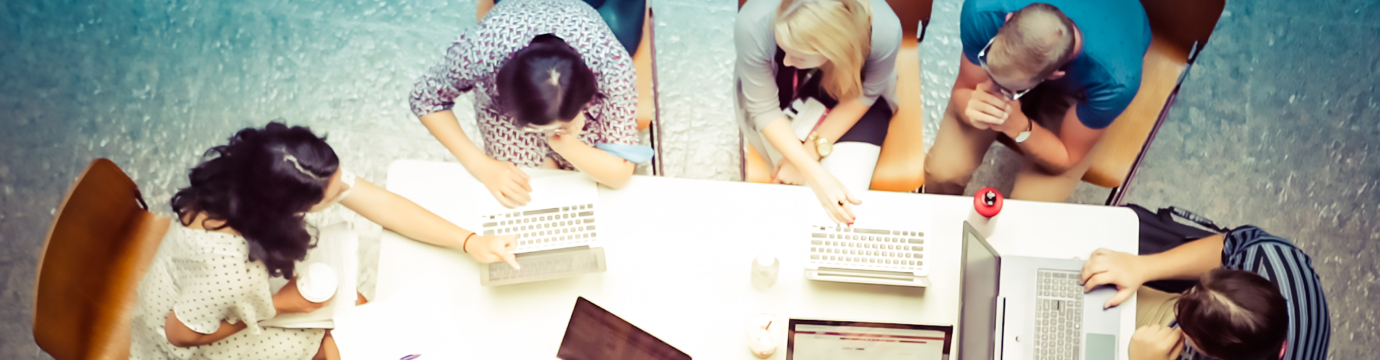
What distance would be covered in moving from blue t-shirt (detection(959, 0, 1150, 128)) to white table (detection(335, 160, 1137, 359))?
23 centimetres

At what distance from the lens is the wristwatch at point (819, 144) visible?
175cm

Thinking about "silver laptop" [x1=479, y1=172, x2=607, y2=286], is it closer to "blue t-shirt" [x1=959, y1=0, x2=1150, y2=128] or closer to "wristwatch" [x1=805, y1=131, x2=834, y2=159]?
"wristwatch" [x1=805, y1=131, x2=834, y2=159]

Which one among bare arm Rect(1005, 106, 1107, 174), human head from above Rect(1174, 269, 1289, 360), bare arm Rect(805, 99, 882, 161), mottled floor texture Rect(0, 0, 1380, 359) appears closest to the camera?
human head from above Rect(1174, 269, 1289, 360)

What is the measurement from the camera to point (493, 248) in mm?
1440

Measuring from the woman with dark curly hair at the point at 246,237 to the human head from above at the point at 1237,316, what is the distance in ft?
4.13

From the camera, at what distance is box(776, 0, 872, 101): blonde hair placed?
143cm

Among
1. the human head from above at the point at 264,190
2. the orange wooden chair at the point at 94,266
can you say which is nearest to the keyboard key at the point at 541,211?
the human head from above at the point at 264,190

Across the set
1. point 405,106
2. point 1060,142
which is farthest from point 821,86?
point 405,106

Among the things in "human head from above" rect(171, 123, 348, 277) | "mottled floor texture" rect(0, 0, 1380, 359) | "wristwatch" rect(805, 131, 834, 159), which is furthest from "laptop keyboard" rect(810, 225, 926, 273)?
"human head from above" rect(171, 123, 348, 277)

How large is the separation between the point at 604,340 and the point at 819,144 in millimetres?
696

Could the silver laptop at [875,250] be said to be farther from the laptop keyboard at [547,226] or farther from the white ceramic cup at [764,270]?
the laptop keyboard at [547,226]

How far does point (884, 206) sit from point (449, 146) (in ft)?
3.13

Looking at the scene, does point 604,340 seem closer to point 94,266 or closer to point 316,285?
point 316,285

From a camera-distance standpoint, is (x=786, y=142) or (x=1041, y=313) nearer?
(x=1041, y=313)
